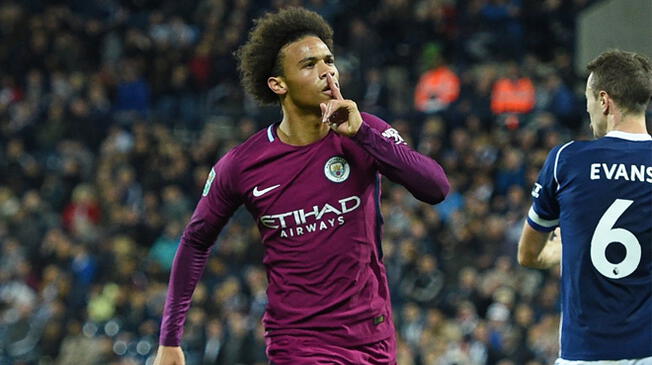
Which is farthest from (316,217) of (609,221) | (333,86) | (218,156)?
(218,156)

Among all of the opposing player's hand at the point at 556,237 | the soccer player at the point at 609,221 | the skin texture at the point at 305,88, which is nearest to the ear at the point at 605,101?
the soccer player at the point at 609,221

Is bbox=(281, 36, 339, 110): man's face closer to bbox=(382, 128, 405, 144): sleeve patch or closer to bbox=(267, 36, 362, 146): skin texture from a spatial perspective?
bbox=(267, 36, 362, 146): skin texture

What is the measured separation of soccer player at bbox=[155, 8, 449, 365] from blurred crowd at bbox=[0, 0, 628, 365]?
7708mm

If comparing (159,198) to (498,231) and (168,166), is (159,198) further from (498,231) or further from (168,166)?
(498,231)

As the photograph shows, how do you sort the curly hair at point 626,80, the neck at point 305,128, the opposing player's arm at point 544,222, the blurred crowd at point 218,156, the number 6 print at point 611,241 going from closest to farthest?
the number 6 print at point 611,241, the curly hair at point 626,80, the opposing player's arm at point 544,222, the neck at point 305,128, the blurred crowd at point 218,156

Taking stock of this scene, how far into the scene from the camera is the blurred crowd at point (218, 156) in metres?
13.6

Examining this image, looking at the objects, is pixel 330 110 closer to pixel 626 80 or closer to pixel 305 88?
pixel 305 88

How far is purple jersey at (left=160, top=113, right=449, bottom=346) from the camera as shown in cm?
476

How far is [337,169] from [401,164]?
0.36 metres

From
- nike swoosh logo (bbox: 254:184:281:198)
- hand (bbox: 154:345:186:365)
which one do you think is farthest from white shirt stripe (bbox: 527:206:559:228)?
hand (bbox: 154:345:186:365)

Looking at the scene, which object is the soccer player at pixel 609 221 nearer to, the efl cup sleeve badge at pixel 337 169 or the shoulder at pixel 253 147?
the efl cup sleeve badge at pixel 337 169

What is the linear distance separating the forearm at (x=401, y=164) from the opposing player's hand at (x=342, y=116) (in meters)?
0.03

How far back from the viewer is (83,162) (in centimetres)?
1698

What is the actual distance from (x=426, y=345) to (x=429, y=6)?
279 inches
